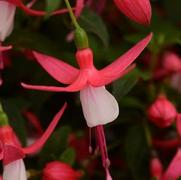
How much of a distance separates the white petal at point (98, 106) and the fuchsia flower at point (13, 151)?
0.03 m

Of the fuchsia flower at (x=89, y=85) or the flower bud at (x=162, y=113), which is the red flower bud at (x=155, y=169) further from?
the fuchsia flower at (x=89, y=85)

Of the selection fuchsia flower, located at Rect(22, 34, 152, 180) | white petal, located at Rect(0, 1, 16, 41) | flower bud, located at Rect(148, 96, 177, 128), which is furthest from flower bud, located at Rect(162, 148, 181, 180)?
white petal, located at Rect(0, 1, 16, 41)

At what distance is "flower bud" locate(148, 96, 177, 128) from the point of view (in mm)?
802

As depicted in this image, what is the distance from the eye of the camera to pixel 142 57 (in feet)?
3.44

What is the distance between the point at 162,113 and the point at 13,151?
0.76 feet

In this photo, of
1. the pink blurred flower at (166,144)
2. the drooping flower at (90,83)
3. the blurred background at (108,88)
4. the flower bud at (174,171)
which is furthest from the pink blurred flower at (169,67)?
the drooping flower at (90,83)

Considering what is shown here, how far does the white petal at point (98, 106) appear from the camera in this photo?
2.17ft

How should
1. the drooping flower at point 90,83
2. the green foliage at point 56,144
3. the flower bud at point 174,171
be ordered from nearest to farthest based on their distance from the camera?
the drooping flower at point 90,83
the flower bud at point 174,171
the green foliage at point 56,144

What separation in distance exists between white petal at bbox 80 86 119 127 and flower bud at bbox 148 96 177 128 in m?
0.15

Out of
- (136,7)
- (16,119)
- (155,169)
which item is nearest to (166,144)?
(155,169)

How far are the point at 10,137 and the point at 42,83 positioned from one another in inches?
8.1

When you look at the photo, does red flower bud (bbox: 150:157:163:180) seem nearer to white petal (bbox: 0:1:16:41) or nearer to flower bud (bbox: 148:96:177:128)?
flower bud (bbox: 148:96:177:128)

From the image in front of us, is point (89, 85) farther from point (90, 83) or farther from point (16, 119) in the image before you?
point (16, 119)

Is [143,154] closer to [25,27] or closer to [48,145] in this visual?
[48,145]
